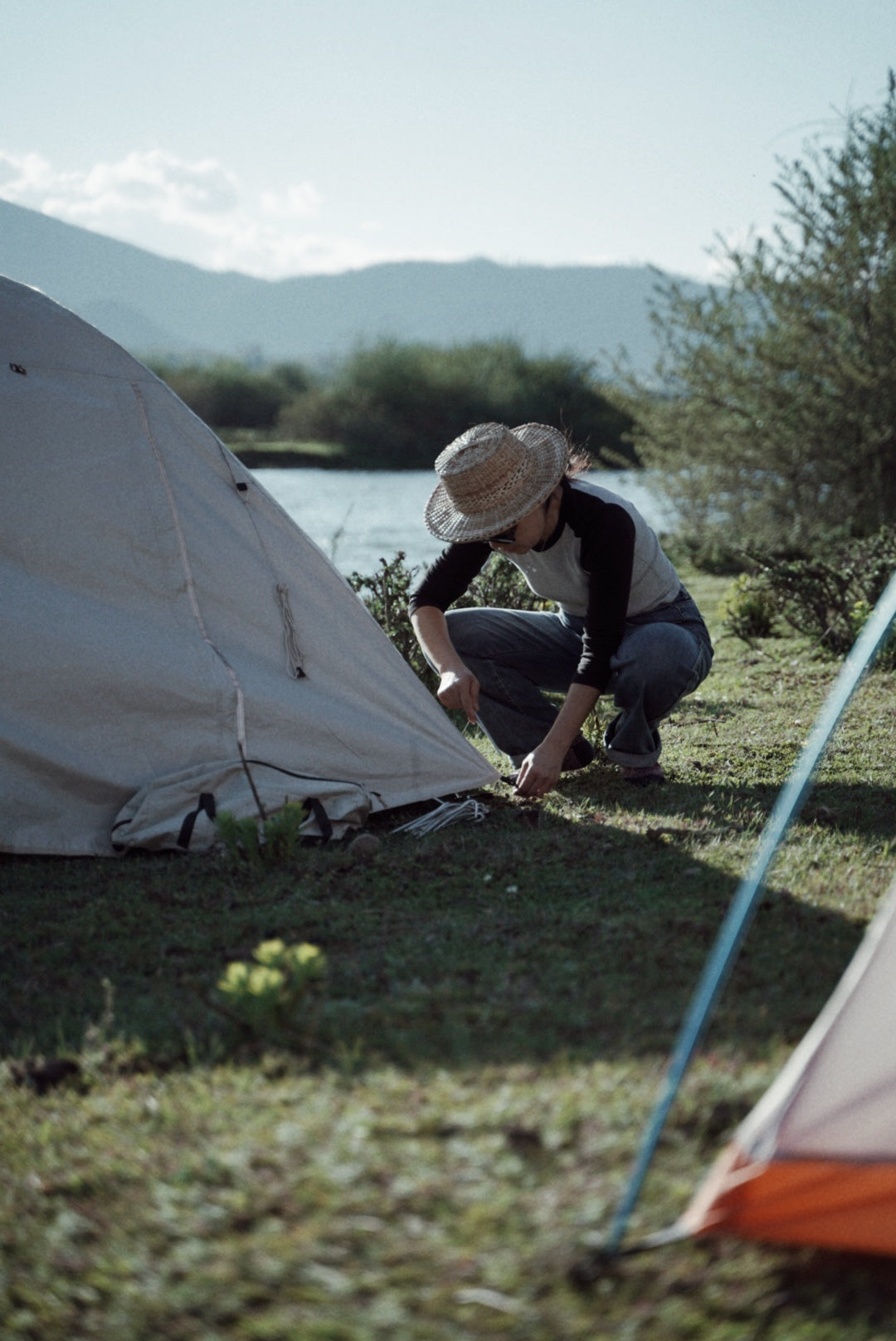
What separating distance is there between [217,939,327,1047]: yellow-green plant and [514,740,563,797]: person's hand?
4.23ft

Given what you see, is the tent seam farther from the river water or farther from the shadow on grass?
the river water

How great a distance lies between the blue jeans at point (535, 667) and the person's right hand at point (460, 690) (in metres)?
0.41

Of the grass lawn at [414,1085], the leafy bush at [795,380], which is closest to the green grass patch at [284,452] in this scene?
the leafy bush at [795,380]

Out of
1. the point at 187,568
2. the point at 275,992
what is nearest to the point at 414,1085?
the point at 275,992

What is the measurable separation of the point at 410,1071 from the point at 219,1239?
49 centimetres

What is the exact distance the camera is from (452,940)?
283 cm

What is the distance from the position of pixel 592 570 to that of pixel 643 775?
0.86 metres

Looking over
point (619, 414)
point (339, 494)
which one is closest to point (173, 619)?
point (339, 494)

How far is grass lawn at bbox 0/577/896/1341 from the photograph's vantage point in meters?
1.62

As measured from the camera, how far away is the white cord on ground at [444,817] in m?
3.77

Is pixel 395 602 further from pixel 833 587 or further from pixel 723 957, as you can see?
pixel 723 957

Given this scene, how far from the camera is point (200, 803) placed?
360 cm

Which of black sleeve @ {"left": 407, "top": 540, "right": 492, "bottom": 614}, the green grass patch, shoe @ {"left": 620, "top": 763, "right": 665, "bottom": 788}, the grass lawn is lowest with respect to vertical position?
the grass lawn

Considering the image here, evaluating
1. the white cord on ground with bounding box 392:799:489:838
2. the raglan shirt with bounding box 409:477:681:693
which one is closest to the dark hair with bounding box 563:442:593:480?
the raglan shirt with bounding box 409:477:681:693
